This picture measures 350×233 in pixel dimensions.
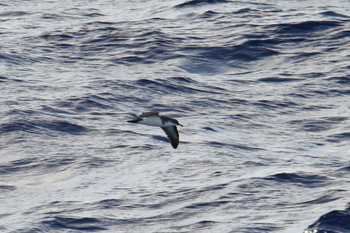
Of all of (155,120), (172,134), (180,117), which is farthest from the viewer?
(180,117)

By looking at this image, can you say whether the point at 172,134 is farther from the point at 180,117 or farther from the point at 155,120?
the point at 180,117

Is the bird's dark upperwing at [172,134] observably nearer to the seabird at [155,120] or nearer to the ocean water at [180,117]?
the seabird at [155,120]

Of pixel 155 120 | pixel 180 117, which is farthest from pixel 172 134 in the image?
pixel 180 117

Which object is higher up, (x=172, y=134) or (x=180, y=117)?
(x=172, y=134)

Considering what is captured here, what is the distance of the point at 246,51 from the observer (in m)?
25.3

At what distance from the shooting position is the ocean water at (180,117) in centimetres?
1488

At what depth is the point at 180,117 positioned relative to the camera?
2011cm

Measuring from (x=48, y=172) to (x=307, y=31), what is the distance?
12763 mm

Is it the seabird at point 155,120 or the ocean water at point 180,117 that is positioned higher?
the seabird at point 155,120

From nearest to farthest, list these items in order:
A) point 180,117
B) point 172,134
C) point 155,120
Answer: point 155,120 < point 172,134 < point 180,117

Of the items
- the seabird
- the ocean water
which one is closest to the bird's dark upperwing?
the seabird

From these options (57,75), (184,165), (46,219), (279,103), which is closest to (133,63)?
(57,75)

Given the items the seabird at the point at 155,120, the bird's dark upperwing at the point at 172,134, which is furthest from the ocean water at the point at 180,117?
the seabird at the point at 155,120

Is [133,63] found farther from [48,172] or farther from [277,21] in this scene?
[48,172]
